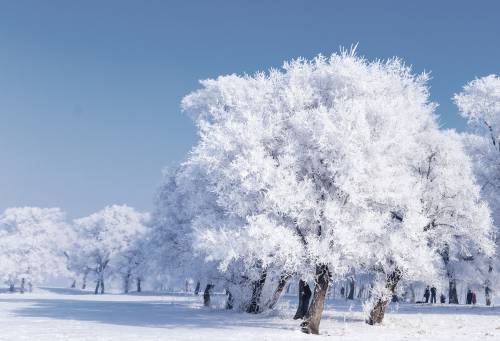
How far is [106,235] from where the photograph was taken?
9744 centimetres

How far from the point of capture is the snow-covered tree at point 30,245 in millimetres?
89562

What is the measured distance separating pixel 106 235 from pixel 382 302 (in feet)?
255

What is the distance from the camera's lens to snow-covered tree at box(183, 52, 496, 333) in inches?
827

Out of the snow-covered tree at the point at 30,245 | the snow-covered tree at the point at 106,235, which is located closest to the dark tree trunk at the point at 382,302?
the snow-covered tree at the point at 106,235

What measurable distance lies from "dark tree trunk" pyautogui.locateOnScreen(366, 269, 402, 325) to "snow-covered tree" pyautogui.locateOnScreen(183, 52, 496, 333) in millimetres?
100

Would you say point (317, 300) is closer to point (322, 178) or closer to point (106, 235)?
point (322, 178)

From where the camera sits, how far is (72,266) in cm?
10369

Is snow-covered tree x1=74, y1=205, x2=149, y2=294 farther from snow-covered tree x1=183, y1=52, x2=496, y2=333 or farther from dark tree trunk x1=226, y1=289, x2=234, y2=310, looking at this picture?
snow-covered tree x1=183, y1=52, x2=496, y2=333

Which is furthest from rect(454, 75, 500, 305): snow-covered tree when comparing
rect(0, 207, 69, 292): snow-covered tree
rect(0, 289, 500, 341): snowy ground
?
rect(0, 207, 69, 292): snow-covered tree

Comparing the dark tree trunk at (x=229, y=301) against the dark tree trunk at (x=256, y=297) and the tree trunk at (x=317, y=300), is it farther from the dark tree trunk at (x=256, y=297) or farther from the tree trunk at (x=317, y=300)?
the tree trunk at (x=317, y=300)

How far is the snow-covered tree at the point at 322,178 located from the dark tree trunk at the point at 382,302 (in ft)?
0.33

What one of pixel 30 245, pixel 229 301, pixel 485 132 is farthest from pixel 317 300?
pixel 30 245

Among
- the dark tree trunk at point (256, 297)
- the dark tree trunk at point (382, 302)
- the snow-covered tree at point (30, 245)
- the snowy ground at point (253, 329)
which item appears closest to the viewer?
the snowy ground at point (253, 329)

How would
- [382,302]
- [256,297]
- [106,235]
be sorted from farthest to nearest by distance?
1. [106,235]
2. [256,297]
3. [382,302]
